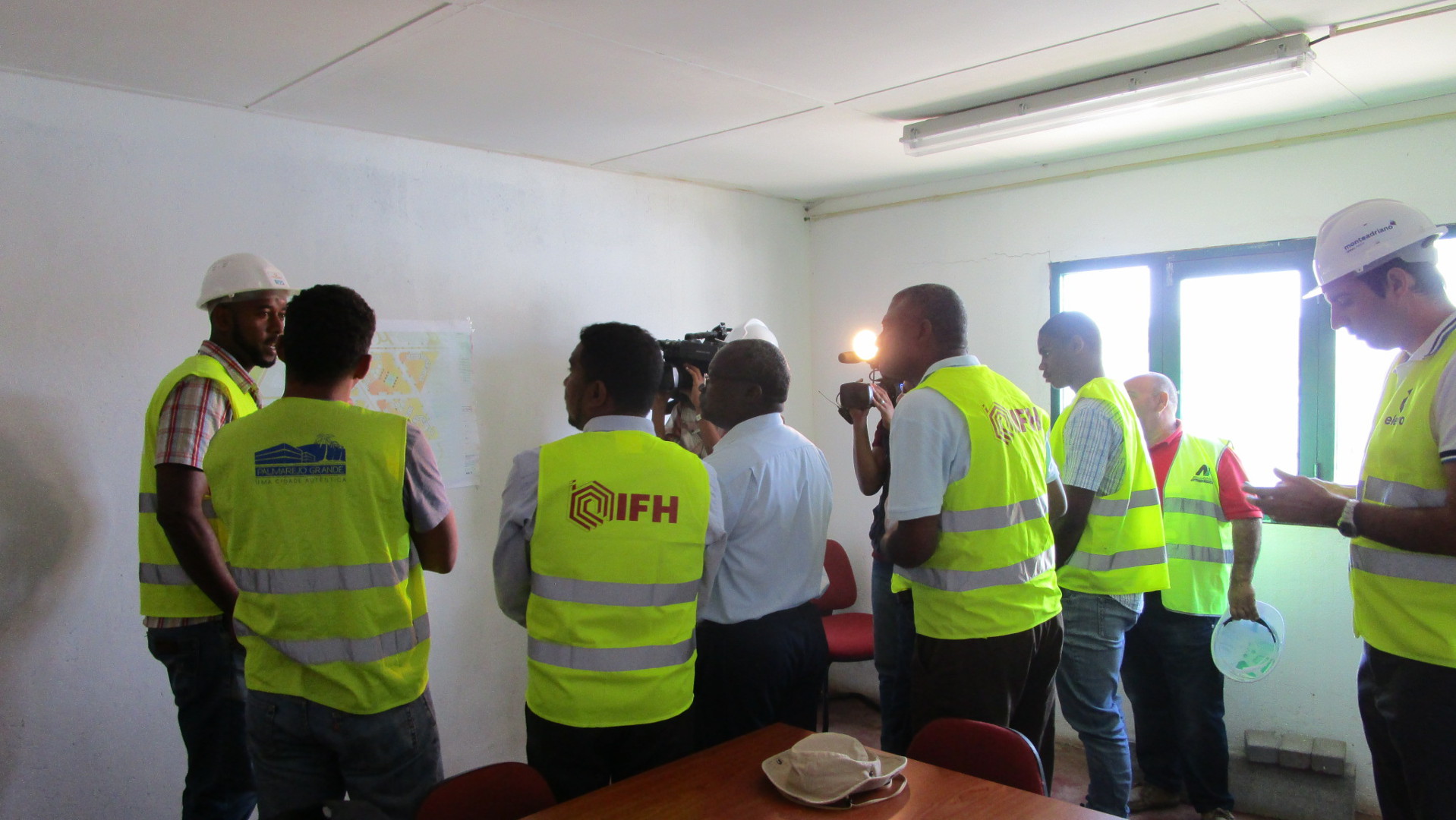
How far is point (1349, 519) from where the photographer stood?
2016 millimetres

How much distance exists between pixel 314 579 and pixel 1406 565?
2394mm

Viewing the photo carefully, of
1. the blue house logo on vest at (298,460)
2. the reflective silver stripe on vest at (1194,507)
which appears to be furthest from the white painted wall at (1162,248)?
the blue house logo on vest at (298,460)

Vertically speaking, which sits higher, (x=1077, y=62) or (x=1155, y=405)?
(x=1077, y=62)

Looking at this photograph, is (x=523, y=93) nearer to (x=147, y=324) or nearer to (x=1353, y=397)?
(x=147, y=324)

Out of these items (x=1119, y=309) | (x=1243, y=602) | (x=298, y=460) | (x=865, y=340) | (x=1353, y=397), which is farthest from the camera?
(x=865, y=340)

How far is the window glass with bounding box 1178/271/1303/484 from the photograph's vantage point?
3770 mm

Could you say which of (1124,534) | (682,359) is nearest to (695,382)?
(682,359)

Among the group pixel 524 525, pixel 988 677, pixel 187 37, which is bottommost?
pixel 988 677

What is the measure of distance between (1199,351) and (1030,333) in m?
0.75

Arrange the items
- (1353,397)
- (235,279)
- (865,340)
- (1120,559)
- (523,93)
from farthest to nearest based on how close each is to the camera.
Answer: (865,340), (1353,397), (1120,559), (523,93), (235,279)

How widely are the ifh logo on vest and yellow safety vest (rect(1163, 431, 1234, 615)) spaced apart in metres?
2.43

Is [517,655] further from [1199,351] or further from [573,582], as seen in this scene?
[1199,351]

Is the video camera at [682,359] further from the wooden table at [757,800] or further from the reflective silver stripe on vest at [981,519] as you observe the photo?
the wooden table at [757,800]

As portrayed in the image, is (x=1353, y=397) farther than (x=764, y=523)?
Yes
